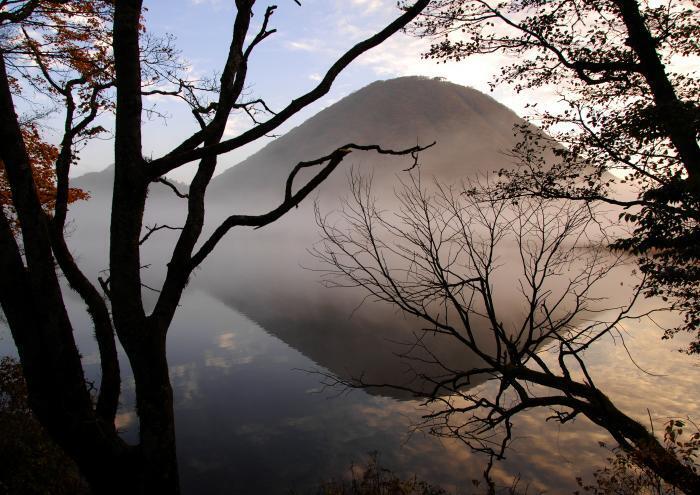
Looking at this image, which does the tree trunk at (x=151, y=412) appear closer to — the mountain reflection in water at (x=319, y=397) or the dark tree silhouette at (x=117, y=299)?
the dark tree silhouette at (x=117, y=299)

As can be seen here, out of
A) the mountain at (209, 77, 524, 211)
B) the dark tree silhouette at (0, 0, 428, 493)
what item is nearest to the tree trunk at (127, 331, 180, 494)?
the dark tree silhouette at (0, 0, 428, 493)

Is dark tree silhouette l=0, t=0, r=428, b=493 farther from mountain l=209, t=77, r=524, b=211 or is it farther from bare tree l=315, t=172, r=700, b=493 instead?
mountain l=209, t=77, r=524, b=211

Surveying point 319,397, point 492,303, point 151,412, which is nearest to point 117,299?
point 151,412

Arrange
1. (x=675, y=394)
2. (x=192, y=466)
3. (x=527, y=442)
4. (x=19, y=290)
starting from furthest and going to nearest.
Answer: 1. (x=675, y=394)
2. (x=527, y=442)
3. (x=192, y=466)
4. (x=19, y=290)

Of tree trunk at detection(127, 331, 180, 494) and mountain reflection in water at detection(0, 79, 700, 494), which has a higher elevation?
tree trunk at detection(127, 331, 180, 494)

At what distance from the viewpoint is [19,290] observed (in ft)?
13.5

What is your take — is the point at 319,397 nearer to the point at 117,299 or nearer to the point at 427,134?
the point at 117,299

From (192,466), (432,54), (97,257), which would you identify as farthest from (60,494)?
(97,257)

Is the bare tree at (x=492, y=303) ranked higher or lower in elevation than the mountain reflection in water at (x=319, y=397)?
higher

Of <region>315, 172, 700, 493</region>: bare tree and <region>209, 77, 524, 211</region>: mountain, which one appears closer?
<region>315, 172, 700, 493</region>: bare tree

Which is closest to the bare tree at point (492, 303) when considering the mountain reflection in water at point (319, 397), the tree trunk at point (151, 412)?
the mountain reflection in water at point (319, 397)

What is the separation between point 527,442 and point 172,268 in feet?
45.8

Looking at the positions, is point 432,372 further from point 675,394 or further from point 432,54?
point 432,54

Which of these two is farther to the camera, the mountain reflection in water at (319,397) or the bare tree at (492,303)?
the mountain reflection in water at (319,397)
